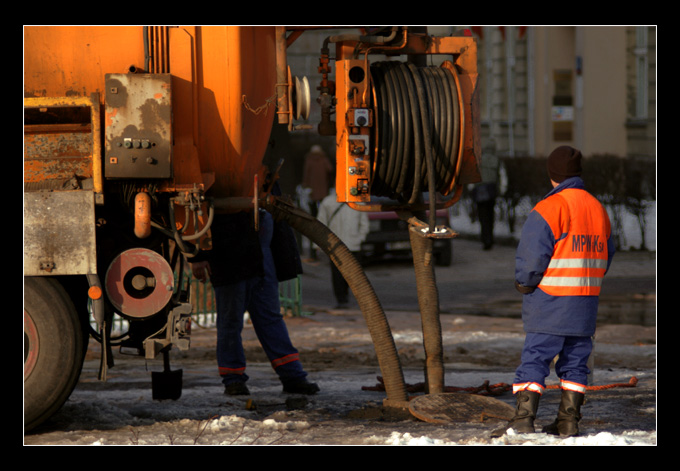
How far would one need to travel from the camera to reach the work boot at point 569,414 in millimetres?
5520

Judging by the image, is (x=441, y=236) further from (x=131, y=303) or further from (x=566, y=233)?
(x=131, y=303)

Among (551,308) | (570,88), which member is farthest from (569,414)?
(570,88)

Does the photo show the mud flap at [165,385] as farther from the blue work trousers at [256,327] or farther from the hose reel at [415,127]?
the hose reel at [415,127]

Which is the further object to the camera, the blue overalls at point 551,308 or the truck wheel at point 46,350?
the truck wheel at point 46,350

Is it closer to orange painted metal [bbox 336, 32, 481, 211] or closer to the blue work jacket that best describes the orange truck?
orange painted metal [bbox 336, 32, 481, 211]

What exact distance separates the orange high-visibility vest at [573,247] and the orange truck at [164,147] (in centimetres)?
85

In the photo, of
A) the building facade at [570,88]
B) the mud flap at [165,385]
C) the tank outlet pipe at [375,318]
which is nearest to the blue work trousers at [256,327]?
the mud flap at [165,385]

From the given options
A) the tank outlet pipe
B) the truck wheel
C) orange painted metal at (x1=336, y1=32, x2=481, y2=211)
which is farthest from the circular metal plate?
orange painted metal at (x1=336, y1=32, x2=481, y2=211)

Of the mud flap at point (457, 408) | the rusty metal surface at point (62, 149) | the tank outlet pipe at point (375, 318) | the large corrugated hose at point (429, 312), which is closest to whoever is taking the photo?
the rusty metal surface at point (62, 149)

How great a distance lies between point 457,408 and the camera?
20.6 ft

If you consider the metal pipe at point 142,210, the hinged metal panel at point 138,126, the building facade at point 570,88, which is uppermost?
the building facade at point 570,88

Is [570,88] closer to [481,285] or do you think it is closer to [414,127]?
[481,285]

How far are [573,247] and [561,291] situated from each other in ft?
0.79

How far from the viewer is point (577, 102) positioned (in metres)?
20.7
